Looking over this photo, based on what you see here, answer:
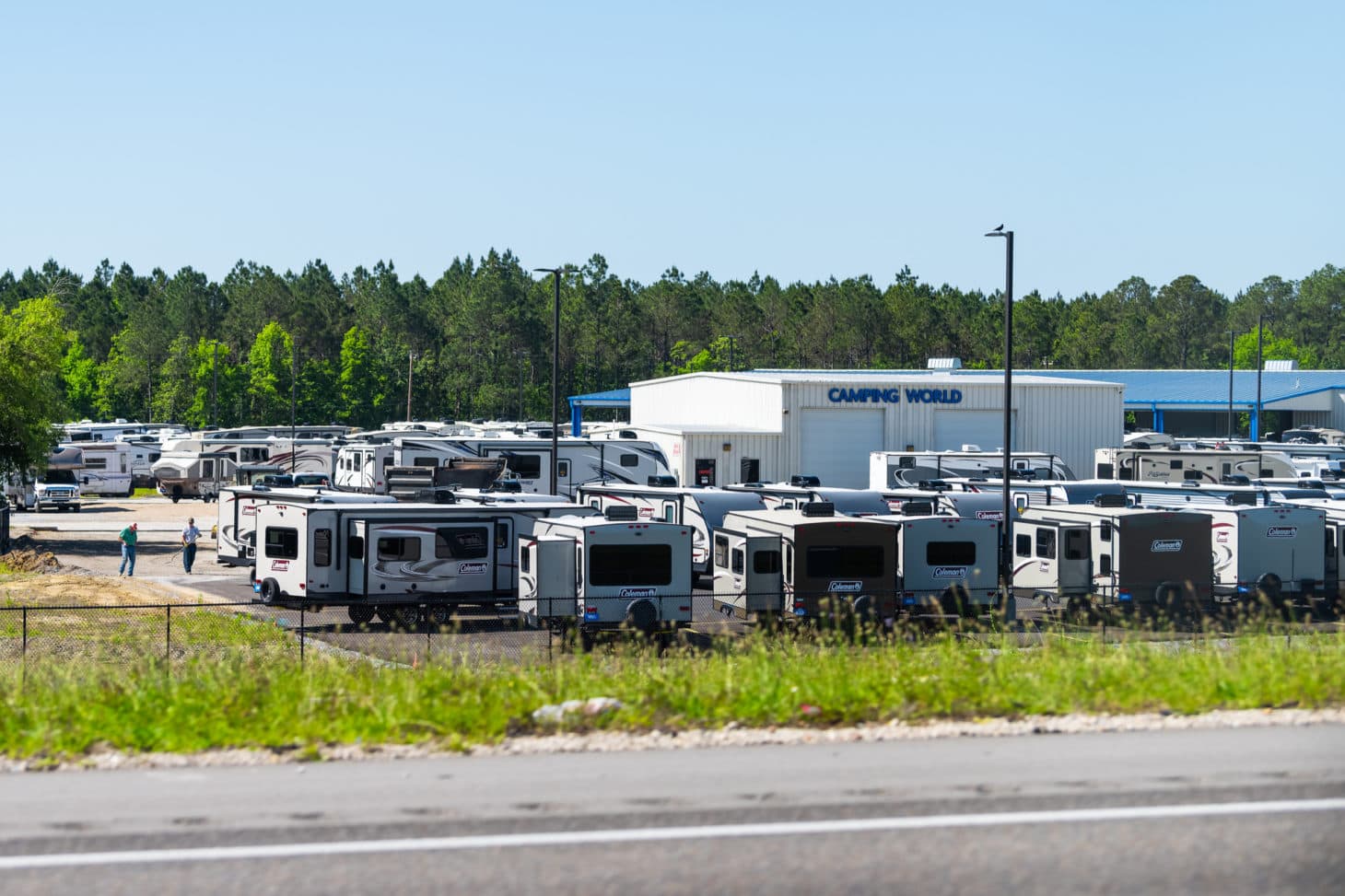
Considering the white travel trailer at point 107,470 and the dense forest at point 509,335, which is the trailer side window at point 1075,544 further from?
the dense forest at point 509,335

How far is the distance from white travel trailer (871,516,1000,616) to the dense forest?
90.3 metres

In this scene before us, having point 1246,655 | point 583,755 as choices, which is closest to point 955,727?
point 583,755

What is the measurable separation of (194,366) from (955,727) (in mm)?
115661

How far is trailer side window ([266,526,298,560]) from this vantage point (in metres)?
28.6

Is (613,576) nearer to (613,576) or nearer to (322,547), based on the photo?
(613,576)

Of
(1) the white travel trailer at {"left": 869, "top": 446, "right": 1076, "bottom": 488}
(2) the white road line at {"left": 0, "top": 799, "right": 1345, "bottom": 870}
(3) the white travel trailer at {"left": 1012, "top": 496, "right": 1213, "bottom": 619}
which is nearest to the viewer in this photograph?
(2) the white road line at {"left": 0, "top": 799, "right": 1345, "bottom": 870}

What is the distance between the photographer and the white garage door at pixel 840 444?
58.0 meters

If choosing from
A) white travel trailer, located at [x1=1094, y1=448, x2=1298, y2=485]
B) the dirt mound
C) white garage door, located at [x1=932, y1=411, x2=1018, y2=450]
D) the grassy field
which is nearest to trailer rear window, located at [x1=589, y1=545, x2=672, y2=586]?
the grassy field

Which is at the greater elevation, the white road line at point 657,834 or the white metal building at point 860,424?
A: the white metal building at point 860,424

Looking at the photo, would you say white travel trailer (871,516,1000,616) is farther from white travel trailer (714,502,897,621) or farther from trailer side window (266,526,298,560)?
trailer side window (266,526,298,560)

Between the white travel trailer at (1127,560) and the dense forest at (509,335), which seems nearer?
the white travel trailer at (1127,560)

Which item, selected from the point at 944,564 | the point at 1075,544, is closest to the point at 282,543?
the point at 944,564

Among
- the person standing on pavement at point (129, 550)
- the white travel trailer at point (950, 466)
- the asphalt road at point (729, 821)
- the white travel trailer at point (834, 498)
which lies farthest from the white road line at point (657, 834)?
the white travel trailer at point (950, 466)

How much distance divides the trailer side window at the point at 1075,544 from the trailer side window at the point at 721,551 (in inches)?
279
